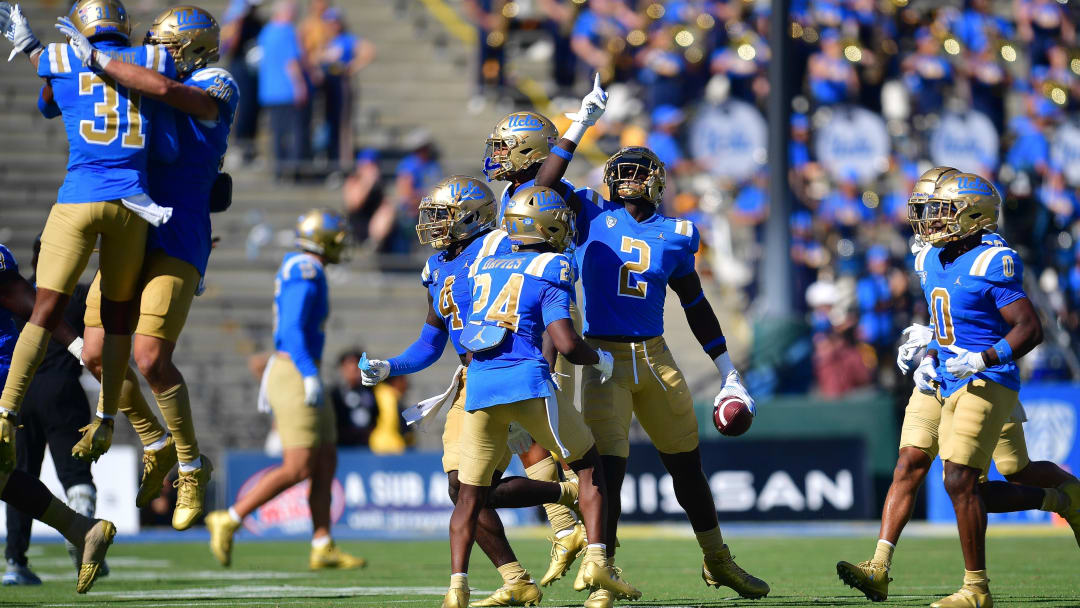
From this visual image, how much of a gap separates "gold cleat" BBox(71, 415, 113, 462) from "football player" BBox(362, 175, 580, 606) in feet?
4.04

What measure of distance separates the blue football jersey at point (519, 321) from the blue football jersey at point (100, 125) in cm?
171

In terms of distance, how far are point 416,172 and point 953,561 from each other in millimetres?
9483

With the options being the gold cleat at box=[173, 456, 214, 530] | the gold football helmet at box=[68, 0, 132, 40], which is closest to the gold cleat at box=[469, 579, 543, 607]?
the gold cleat at box=[173, 456, 214, 530]

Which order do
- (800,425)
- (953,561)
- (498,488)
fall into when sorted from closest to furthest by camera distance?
(498,488) < (953,561) < (800,425)

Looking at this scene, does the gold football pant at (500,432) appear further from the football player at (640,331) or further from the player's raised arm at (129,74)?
the player's raised arm at (129,74)

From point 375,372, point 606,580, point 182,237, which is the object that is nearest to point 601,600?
point 606,580

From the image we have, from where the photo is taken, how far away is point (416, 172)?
18422mm

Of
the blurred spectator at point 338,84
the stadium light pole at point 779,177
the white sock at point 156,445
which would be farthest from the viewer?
the blurred spectator at point 338,84

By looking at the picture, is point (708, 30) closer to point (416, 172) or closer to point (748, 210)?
point (748, 210)

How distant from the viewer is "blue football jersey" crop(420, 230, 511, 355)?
7590 millimetres

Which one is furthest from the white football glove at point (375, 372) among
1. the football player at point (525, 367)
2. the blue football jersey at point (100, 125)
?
the blue football jersey at point (100, 125)

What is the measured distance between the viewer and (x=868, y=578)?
7.47 m

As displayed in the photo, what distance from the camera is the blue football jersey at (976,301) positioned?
7320 mm

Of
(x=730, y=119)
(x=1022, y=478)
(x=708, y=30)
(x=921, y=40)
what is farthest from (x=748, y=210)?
(x=1022, y=478)
